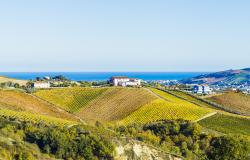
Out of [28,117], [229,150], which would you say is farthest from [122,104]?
[229,150]

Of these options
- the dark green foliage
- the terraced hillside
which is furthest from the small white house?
the dark green foliage

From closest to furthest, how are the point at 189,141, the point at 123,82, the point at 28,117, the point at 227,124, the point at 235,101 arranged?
the point at 189,141, the point at 28,117, the point at 227,124, the point at 235,101, the point at 123,82

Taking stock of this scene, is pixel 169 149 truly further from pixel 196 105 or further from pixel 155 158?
pixel 196 105

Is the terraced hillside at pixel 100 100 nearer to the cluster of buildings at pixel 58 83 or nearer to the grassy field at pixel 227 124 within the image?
the cluster of buildings at pixel 58 83

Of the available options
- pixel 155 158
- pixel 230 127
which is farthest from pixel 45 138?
pixel 230 127

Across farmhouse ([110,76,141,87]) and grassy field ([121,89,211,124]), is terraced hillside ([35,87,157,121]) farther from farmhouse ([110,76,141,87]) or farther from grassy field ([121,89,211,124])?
farmhouse ([110,76,141,87])

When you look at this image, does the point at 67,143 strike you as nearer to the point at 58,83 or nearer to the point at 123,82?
the point at 58,83
